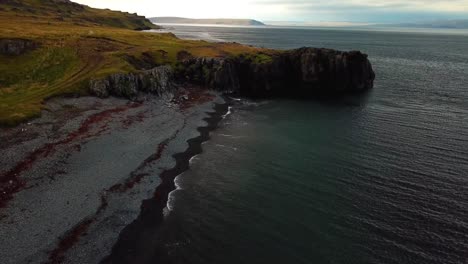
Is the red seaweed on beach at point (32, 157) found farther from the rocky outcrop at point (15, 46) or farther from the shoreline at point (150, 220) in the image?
the rocky outcrop at point (15, 46)

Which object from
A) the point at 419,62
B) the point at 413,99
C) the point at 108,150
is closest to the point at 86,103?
the point at 108,150

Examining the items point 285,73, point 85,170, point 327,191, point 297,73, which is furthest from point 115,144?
point 297,73

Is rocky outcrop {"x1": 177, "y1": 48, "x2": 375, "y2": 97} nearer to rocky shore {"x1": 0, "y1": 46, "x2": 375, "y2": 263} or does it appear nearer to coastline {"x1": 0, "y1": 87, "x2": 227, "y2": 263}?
rocky shore {"x1": 0, "y1": 46, "x2": 375, "y2": 263}

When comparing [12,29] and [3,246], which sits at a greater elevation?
[12,29]

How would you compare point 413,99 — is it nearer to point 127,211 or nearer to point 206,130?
point 206,130

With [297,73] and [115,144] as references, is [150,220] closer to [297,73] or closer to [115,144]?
[115,144]

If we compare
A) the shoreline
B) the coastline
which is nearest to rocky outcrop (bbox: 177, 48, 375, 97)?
the coastline
